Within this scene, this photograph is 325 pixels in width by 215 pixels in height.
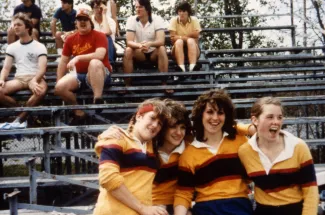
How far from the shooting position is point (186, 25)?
8586mm

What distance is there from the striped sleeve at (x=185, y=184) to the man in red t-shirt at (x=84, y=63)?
377cm

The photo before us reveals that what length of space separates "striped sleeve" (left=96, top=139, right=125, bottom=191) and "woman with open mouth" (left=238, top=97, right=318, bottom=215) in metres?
0.83

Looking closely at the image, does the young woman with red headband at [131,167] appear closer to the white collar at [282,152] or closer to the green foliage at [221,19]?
the white collar at [282,152]

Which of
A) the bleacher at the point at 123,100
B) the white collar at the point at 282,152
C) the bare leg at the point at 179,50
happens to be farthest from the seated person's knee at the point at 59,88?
the white collar at the point at 282,152

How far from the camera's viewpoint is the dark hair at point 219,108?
3.26 m

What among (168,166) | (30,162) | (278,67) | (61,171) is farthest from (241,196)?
(278,67)

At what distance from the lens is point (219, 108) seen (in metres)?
3.25

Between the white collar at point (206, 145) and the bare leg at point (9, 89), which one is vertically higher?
the bare leg at point (9, 89)

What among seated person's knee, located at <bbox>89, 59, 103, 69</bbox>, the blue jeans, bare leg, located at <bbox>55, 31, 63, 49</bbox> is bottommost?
the blue jeans

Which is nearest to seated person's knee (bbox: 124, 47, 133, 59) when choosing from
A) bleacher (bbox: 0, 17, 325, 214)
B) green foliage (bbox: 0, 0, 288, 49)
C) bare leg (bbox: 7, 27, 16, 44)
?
bleacher (bbox: 0, 17, 325, 214)

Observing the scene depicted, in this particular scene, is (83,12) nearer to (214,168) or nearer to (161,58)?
(161,58)

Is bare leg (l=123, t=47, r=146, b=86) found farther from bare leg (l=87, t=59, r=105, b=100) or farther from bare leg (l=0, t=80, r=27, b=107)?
bare leg (l=0, t=80, r=27, b=107)

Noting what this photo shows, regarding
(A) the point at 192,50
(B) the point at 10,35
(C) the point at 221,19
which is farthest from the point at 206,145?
(C) the point at 221,19

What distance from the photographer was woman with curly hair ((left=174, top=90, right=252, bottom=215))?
3.16 metres
